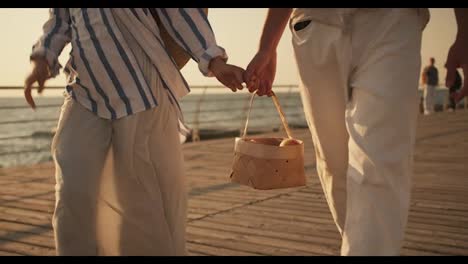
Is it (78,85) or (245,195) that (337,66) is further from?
(245,195)

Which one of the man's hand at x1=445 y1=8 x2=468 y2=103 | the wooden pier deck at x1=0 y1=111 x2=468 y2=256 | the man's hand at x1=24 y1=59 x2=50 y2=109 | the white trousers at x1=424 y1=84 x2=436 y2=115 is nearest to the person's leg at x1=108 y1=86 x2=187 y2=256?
the man's hand at x1=24 y1=59 x2=50 y2=109

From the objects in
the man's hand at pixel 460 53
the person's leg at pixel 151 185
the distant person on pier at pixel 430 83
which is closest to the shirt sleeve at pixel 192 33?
the person's leg at pixel 151 185

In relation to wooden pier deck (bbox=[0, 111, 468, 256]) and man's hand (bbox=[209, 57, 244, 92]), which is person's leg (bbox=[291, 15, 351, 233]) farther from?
wooden pier deck (bbox=[0, 111, 468, 256])

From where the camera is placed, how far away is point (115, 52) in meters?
1.74

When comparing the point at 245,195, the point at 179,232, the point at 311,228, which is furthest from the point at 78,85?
the point at 245,195

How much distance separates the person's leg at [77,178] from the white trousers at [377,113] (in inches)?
28.2

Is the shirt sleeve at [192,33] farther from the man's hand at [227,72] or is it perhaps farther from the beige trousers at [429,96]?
the beige trousers at [429,96]

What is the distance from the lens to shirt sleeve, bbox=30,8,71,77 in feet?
5.98

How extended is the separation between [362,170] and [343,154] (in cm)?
32

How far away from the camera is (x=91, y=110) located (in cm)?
177

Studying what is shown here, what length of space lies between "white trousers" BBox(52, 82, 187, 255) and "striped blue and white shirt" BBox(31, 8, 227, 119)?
1.9 inches

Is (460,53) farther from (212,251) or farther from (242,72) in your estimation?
(212,251)

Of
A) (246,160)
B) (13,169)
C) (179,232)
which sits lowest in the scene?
(13,169)

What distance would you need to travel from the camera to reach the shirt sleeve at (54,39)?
5.98 ft
